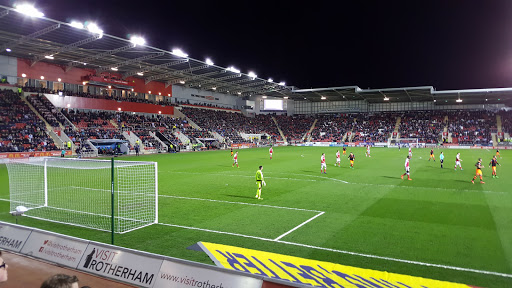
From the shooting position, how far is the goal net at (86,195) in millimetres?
11883

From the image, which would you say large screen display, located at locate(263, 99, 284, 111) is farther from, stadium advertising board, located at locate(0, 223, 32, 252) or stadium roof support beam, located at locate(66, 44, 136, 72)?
stadium advertising board, located at locate(0, 223, 32, 252)

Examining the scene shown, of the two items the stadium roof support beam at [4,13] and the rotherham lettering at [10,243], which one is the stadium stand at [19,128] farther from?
the rotherham lettering at [10,243]

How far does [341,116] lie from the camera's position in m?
83.7

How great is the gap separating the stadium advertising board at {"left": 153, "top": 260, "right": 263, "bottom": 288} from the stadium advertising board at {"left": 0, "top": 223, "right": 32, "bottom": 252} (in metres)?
4.28

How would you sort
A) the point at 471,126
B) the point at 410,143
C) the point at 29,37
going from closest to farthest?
the point at 29,37 < the point at 471,126 < the point at 410,143

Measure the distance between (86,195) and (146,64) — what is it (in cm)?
3655

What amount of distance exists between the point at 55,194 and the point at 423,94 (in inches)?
2644

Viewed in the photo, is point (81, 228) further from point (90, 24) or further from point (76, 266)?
point (90, 24)

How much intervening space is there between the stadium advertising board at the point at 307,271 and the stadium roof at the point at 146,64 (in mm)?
31184

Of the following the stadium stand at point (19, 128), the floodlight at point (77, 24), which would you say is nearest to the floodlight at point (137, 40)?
the floodlight at point (77, 24)

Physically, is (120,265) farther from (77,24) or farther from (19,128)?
(19,128)

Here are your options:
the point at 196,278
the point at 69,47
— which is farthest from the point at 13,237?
the point at 69,47

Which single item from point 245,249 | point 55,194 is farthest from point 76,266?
point 55,194

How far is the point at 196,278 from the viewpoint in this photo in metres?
5.61
